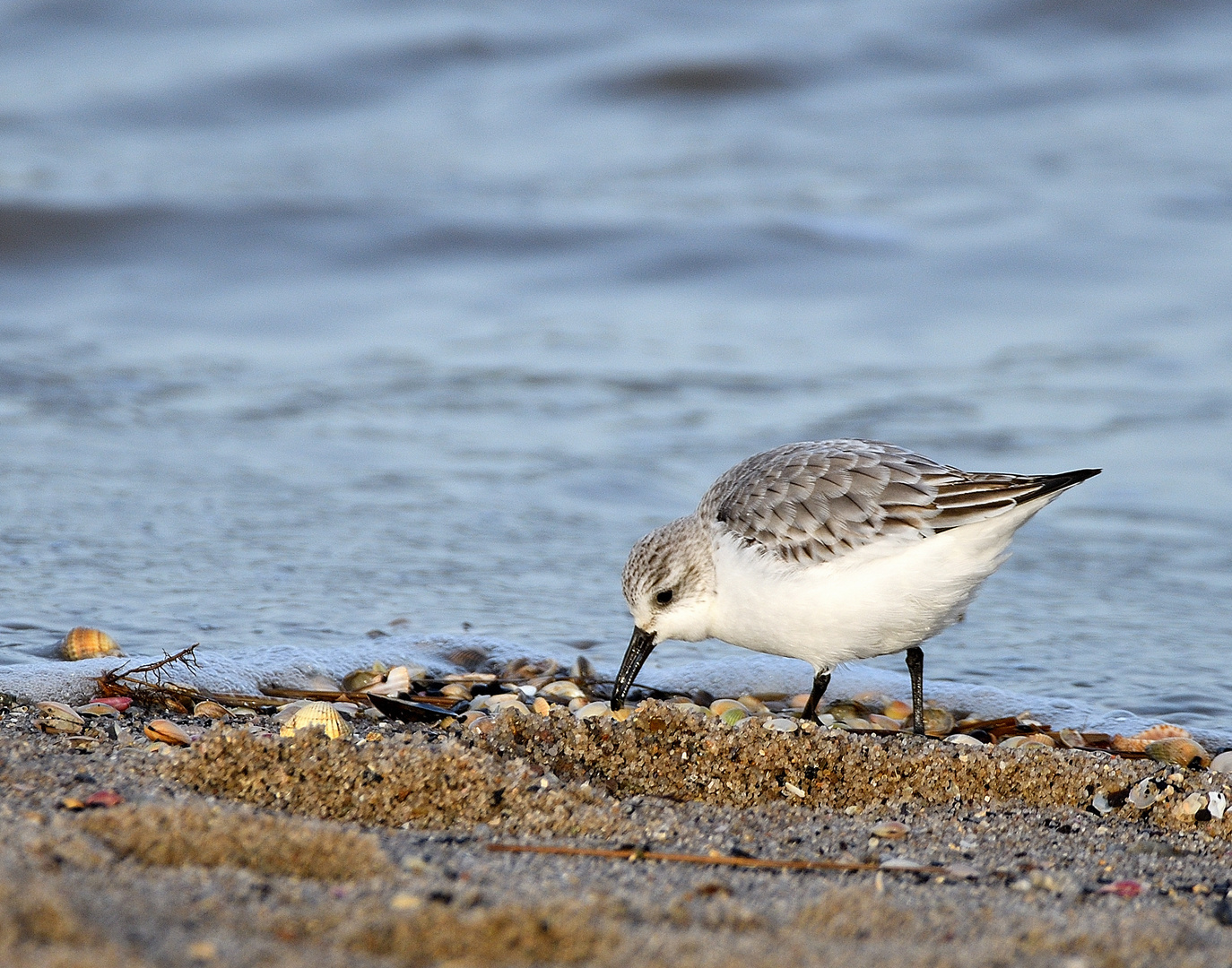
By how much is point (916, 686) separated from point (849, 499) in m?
0.64

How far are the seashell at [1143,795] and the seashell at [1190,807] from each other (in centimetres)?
6

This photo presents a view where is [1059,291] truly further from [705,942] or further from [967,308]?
[705,942]

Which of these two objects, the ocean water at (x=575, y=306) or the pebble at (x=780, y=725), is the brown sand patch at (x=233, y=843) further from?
the ocean water at (x=575, y=306)

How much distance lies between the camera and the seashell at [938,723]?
4.25 m

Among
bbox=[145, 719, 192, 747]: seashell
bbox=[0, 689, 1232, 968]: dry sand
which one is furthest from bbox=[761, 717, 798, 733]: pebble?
bbox=[145, 719, 192, 747]: seashell

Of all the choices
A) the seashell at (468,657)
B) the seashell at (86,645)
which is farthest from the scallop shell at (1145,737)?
the seashell at (86,645)

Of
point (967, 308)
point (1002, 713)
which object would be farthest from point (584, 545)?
point (967, 308)

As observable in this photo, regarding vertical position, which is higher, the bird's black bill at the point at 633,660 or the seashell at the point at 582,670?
the bird's black bill at the point at 633,660

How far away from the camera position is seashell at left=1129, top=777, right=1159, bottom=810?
3357 millimetres

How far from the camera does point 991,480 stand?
389cm

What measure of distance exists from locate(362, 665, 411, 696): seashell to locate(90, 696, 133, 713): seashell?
718 millimetres

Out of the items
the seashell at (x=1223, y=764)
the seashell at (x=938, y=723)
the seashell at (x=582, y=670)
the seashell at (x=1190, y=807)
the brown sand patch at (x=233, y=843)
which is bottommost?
the seashell at (x=938, y=723)

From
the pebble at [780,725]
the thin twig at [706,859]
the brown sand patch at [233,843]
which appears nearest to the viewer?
the brown sand patch at [233,843]

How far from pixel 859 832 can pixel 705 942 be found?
42.4 inches
